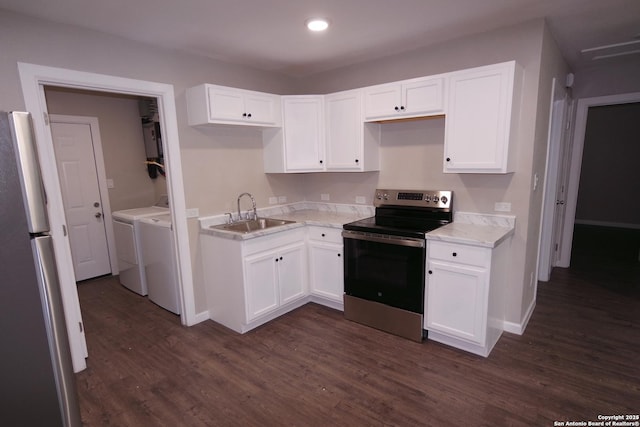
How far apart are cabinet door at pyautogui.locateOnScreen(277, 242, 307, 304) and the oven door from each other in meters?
0.50

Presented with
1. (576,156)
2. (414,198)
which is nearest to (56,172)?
(414,198)

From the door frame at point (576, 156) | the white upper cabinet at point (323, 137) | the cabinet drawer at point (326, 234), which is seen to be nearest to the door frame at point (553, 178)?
the door frame at point (576, 156)

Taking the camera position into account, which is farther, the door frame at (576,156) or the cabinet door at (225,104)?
the door frame at (576,156)

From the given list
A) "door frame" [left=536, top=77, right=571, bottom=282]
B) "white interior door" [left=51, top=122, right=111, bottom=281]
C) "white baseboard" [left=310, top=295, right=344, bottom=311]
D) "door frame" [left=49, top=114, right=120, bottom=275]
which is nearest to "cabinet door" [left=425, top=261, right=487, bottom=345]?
"white baseboard" [left=310, top=295, right=344, bottom=311]

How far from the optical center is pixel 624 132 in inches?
257

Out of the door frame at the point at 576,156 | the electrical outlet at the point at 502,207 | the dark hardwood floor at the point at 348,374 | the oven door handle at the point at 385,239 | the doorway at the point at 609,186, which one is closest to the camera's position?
the dark hardwood floor at the point at 348,374

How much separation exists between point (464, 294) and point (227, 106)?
99.3 inches

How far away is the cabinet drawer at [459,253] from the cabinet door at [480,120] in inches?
25.3

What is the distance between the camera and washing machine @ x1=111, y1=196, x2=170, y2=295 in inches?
147

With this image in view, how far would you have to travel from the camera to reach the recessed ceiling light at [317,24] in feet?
7.88

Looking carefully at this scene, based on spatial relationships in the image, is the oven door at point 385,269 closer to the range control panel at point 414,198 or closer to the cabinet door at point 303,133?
the range control panel at point 414,198

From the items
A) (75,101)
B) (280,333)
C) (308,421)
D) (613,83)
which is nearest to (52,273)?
(308,421)

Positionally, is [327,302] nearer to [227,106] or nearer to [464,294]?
[464,294]

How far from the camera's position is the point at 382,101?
301cm
